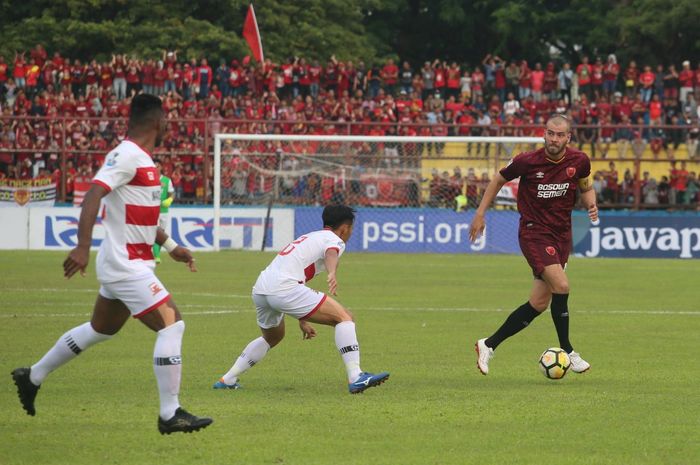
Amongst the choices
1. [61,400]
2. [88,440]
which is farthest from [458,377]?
[88,440]

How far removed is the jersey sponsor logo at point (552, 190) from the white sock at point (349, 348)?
7.78 ft

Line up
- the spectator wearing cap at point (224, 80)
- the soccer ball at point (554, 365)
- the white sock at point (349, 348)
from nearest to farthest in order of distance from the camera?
the white sock at point (349, 348)
the soccer ball at point (554, 365)
the spectator wearing cap at point (224, 80)

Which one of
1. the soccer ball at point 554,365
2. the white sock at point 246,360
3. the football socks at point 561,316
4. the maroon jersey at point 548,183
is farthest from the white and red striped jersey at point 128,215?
the football socks at point 561,316

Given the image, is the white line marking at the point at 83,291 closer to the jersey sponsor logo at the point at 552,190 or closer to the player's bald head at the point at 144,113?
the jersey sponsor logo at the point at 552,190

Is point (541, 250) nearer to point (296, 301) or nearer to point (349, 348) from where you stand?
point (349, 348)

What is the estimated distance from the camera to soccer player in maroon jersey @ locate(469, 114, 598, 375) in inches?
435

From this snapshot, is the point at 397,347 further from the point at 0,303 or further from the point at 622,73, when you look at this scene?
the point at 622,73

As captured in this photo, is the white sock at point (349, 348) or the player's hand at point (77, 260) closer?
the player's hand at point (77, 260)

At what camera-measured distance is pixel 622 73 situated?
48969mm

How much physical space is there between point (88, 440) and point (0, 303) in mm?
10726

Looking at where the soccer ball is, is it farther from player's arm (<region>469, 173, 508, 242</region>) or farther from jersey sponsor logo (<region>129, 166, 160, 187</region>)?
jersey sponsor logo (<region>129, 166, 160, 187</region>)

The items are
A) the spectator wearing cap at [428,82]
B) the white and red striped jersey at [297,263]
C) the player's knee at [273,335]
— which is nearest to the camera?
the white and red striped jersey at [297,263]

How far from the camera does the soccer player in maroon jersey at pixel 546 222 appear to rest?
11.0 m

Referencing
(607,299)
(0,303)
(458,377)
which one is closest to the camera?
(458,377)
